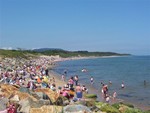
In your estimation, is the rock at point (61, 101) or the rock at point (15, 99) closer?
the rock at point (15, 99)

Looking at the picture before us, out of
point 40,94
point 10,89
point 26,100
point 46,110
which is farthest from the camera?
point 10,89

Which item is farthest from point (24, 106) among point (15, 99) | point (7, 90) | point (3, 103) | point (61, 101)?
point (7, 90)

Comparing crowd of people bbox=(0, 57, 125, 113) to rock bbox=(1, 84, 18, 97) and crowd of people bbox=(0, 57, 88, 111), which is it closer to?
crowd of people bbox=(0, 57, 88, 111)

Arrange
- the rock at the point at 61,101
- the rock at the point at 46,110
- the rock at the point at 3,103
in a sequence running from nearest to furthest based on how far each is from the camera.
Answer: the rock at the point at 46,110, the rock at the point at 3,103, the rock at the point at 61,101

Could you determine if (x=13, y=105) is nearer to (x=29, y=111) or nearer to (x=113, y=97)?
(x=29, y=111)

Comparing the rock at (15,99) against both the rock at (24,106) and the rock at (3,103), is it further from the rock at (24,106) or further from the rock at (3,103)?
the rock at (24,106)

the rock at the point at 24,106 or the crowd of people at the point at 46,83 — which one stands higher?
the rock at the point at 24,106

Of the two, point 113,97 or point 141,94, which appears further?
point 141,94

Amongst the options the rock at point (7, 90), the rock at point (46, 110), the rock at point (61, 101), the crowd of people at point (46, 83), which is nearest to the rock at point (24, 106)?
the rock at point (46, 110)

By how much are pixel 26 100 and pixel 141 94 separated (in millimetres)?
20365

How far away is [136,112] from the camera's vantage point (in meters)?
19.8

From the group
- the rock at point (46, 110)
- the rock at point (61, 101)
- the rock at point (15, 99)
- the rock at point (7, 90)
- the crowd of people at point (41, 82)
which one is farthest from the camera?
the crowd of people at point (41, 82)

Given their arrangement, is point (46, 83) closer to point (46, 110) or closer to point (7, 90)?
point (7, 90)

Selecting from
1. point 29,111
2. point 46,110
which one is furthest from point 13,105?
point 46,110
